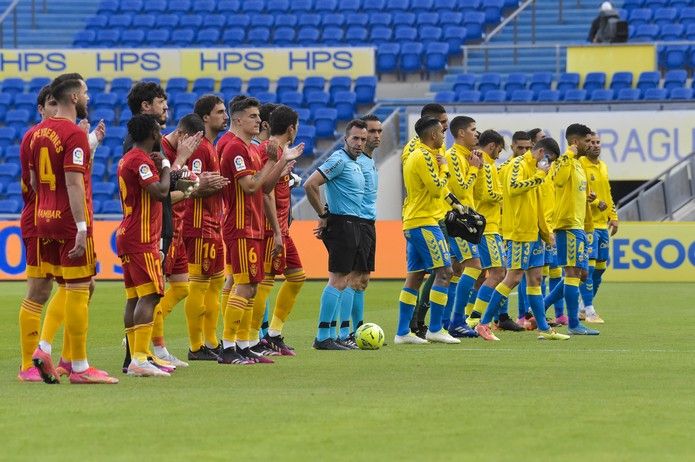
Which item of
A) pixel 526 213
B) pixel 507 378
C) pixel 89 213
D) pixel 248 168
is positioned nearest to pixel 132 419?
pixel 89 213

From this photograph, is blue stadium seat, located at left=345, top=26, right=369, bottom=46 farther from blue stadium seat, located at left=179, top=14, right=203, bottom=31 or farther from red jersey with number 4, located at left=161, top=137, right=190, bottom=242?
red jersey with number 4, located at left=161, top=137, right=190, bottom=242

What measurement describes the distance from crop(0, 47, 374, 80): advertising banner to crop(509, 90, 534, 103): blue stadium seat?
389 centimetres

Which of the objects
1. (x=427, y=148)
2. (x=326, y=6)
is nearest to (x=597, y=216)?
(x=427, y=148)

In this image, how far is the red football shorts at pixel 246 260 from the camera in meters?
11.5

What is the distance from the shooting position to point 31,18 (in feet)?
125

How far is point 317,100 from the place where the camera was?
1273 inches

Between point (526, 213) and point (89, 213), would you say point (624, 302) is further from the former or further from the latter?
point (89, 213)

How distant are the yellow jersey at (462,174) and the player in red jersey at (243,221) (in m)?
2.97

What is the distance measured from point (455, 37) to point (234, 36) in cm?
578

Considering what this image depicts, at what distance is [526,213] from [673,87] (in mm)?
16716

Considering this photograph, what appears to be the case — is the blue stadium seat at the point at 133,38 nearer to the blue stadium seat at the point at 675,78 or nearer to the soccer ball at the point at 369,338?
the blue stadium seat at the point at 675,78

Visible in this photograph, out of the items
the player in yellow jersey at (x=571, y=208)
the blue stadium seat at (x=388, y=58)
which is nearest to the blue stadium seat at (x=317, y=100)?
the blue stadium seat at (x=388, y=58)

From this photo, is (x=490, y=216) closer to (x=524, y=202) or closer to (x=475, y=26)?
(x=524, y=202)

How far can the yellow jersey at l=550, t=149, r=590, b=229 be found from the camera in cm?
1532
